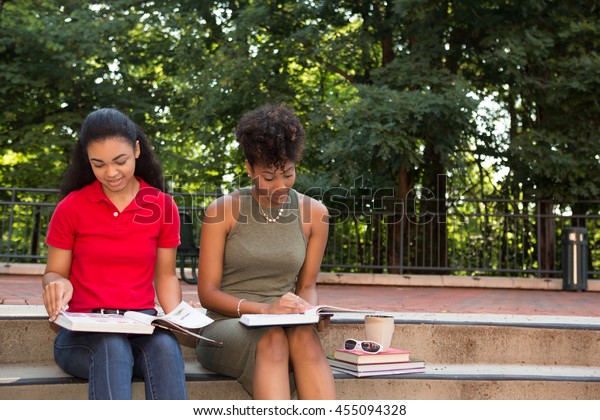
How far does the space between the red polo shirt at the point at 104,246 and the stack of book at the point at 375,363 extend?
0.93 m

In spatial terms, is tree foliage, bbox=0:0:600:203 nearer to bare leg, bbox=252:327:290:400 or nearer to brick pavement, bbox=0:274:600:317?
brick pavement, bbox=0:274:600:317

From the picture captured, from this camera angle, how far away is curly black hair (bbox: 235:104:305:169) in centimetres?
302

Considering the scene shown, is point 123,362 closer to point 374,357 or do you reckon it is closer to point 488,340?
point 374,357

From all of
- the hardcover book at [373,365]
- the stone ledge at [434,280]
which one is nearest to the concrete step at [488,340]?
the hardcover book at [373,365]

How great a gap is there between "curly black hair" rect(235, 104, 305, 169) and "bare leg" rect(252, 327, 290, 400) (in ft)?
2.43

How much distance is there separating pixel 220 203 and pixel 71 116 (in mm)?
12100

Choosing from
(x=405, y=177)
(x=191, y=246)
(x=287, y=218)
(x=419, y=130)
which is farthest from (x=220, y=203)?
(x=405, y=177)

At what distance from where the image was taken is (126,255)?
9.62ft

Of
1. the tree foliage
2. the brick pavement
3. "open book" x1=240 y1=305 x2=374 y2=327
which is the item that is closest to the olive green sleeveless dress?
"open book" x1=240 y1=305 x2=374 y2=327

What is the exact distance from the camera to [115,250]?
115 inches

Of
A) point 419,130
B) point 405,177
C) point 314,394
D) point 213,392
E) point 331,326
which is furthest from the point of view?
point 405,177

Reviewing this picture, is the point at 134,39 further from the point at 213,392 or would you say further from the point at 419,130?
the point at 213,392

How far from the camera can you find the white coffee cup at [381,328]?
10.3 ft

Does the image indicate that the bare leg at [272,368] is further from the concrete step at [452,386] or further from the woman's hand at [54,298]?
the woman's hand at [54,298]
